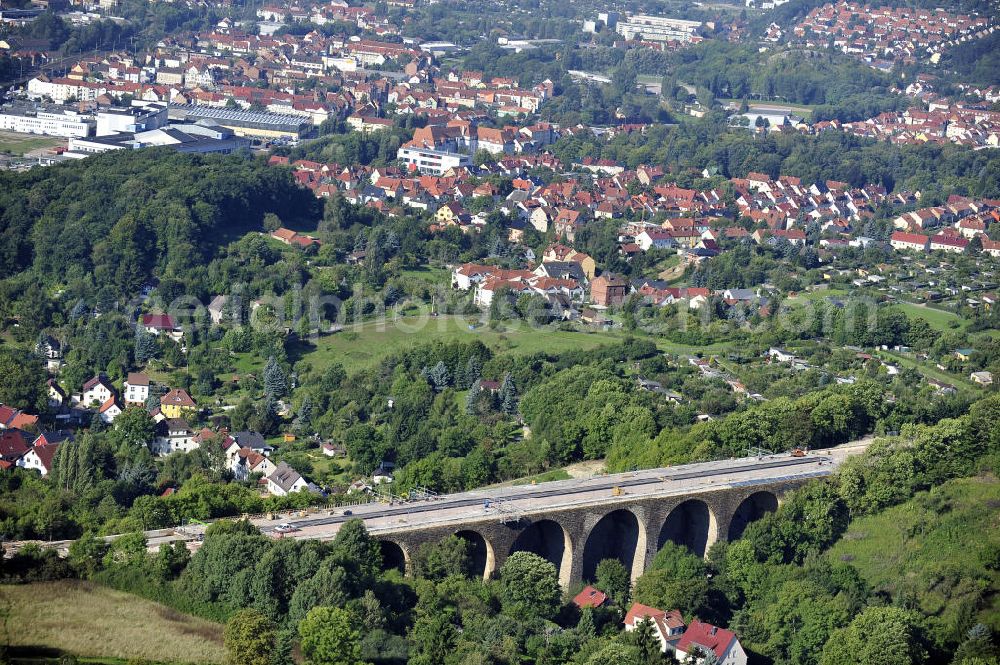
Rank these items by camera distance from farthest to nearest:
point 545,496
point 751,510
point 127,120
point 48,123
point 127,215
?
point 48,123 → point 127,120 → point 127,215 → point 751,510 → point 545,496

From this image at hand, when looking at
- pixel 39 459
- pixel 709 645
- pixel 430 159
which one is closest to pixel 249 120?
pixel 430 159

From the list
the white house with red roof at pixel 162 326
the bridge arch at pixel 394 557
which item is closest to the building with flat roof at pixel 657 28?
the white house with red roof at pixel 162 326

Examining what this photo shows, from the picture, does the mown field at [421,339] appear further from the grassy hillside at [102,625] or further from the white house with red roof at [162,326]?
the grassy hillside at [102,625]

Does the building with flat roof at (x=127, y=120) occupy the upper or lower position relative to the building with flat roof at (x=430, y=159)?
upper

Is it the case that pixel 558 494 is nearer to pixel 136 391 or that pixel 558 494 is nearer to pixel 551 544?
pixel 551 544

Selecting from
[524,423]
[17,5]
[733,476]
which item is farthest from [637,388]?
[17,5]

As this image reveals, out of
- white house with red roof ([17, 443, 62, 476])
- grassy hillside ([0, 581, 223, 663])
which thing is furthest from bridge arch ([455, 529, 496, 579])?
white house with red roof ([17, 443, 62, 476])

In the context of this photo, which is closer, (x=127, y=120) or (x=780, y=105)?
(x=127, y=120)

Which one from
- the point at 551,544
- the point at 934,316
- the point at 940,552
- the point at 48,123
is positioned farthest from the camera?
the point at 48,123
